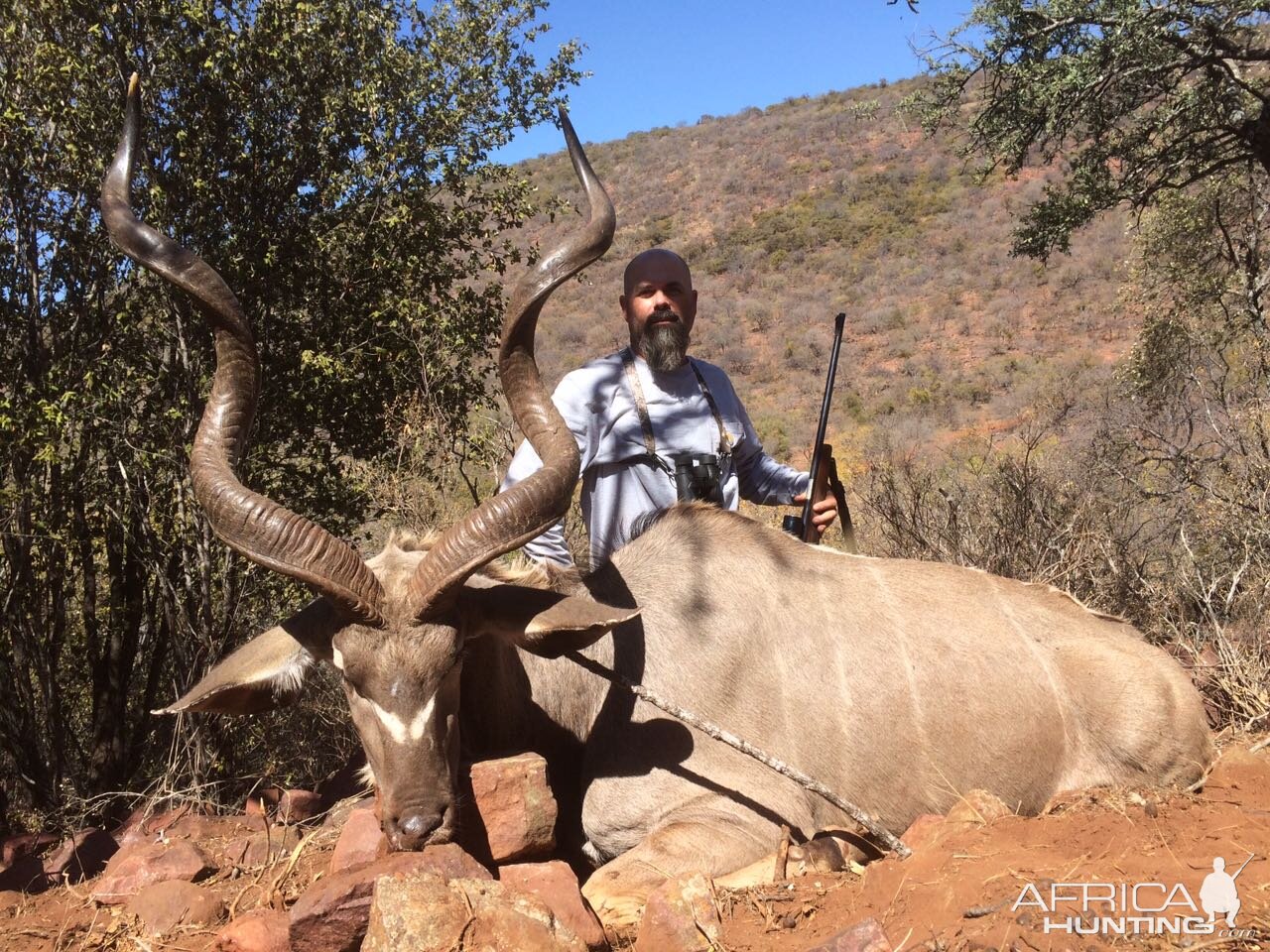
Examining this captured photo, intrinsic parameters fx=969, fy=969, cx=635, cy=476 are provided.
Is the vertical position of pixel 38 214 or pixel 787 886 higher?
pixel 38 214

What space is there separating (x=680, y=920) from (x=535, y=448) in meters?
1.72

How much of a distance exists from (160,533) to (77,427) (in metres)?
0.79

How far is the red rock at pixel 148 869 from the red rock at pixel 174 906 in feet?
0.65

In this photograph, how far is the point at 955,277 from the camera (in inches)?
1216

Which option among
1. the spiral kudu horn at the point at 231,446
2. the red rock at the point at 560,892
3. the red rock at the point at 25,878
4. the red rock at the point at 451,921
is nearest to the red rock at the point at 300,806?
the red rock at the point at 25,878

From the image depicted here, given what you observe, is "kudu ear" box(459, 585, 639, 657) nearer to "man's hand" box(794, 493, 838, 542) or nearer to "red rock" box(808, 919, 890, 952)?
"red rock" box(808, 919, 890, 952)

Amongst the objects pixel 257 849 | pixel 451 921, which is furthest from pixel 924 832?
pixel 257 849

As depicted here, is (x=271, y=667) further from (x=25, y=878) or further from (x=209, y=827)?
(x=25, y=878)

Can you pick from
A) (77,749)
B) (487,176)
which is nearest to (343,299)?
(487,176)

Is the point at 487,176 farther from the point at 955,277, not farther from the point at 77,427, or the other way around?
the point at 955,277

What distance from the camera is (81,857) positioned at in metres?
4.34

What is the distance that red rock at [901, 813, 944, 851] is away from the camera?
327cm

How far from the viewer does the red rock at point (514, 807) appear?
3229 mm

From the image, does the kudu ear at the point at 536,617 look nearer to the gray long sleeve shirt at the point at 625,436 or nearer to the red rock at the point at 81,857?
the gray long sleeve shirt at the point at 625,436
